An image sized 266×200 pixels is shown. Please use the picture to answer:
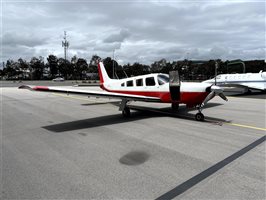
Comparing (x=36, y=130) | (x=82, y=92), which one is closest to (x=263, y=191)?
(x=82, y=92)

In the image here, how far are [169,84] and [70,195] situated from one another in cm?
683

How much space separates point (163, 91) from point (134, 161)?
213 inches

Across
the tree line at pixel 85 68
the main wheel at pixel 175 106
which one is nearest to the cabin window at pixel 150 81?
the main wheel at pixel 175 106

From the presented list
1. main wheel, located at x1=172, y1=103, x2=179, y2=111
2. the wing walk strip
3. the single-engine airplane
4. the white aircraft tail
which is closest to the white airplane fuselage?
the single-engine airplane

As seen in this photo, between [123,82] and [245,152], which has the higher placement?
[123,82]

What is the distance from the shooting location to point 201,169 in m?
4.04

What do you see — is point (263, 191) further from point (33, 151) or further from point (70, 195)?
point (33, 151)

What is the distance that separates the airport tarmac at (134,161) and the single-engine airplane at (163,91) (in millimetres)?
1201

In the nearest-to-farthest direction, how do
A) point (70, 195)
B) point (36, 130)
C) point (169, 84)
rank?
point (70, 195)
point (36, 130)
point (169, 84)

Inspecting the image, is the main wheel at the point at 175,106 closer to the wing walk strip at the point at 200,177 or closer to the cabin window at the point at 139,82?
the cabin window at the point at 139,82

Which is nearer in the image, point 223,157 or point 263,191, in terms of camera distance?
point 263,191

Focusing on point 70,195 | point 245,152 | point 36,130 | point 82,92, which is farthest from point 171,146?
point 36,130

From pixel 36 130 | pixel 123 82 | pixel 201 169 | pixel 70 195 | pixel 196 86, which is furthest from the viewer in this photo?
pixel 123 82

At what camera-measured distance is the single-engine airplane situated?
8148 millimetres
